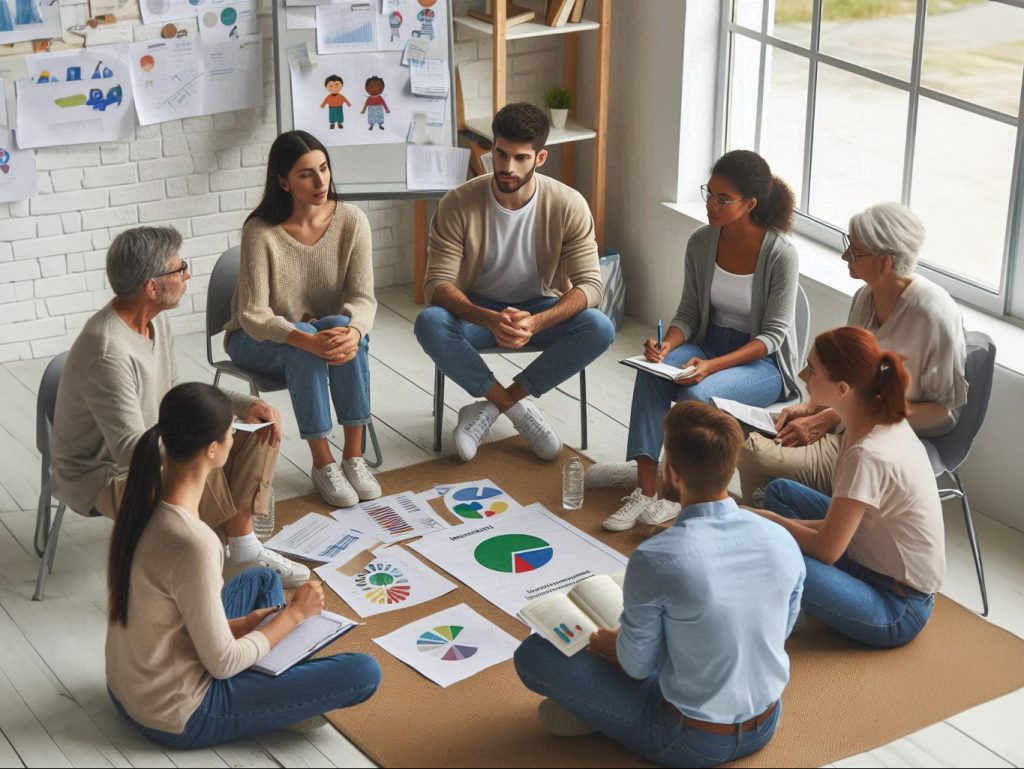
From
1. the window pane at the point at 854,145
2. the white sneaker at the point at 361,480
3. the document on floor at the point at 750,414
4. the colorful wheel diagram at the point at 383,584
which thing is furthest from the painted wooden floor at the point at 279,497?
the window pane at the point at 854,145

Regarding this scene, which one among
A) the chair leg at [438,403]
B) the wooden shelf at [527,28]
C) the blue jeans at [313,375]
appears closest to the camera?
the blue jeans at [313,375]

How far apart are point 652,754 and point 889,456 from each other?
3.02ft

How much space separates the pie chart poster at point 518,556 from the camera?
3.99 m

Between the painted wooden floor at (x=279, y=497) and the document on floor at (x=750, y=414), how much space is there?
72 cm

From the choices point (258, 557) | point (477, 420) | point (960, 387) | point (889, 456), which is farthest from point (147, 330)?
point (960, 387)

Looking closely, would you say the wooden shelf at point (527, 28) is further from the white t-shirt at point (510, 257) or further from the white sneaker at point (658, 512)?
the white sneaker at point (658, 512)

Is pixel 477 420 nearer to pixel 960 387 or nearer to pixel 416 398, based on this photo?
pixel 416 398

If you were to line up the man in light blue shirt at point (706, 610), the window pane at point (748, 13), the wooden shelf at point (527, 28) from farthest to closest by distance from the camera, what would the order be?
the wooden shelf at point (527, 28) → the window pane at point (748, 13) → the man in light blue shirt at point (706, 610)

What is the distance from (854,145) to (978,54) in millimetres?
648

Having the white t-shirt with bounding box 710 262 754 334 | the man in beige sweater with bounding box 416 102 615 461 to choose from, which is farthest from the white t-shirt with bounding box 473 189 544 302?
the white t-shirt with bounding box 710 262 754 334

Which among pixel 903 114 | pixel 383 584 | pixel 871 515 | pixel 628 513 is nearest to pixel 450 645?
pixel 383 584

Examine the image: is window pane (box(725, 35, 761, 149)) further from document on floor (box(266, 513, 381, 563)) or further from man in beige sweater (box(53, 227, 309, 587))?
man in beige sweater (box(53, 227, 309, 587))

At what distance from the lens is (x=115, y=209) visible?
552 cm

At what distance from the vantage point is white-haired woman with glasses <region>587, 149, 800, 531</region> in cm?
424
